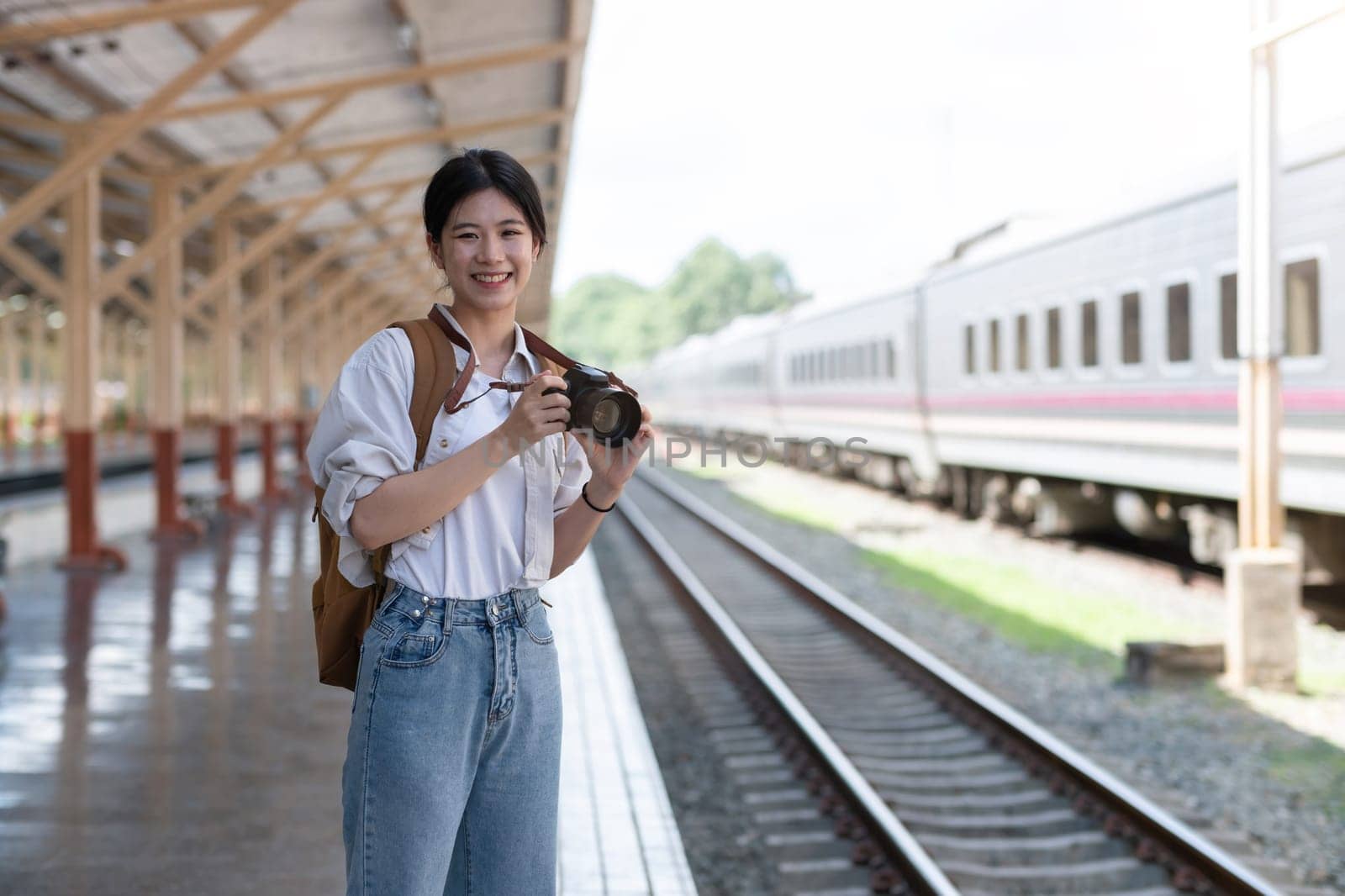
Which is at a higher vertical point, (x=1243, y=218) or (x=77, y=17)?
(x=77, y=17)

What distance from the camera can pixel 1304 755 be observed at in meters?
6.37

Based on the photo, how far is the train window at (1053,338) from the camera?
42.9 feet

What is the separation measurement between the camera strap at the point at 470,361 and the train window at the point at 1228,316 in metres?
8.68

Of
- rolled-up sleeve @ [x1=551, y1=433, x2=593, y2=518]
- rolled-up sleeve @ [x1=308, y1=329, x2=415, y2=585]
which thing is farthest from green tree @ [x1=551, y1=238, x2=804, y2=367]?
rolled-up sleeve @ [x1=308, y1=329, x2=415, y2=585]

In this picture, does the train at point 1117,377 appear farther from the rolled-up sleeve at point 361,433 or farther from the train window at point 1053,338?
the rolled-up sleeve at point 361,433

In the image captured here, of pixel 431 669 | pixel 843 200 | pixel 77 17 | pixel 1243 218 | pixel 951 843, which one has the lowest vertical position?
pixel 951 843

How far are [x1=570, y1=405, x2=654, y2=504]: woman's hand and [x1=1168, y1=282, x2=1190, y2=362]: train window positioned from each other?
9215 millimetres

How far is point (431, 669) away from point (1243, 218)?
7.25 meters

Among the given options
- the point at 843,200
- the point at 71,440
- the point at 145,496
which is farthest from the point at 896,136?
the point at 71,440

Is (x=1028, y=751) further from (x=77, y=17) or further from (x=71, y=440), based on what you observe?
(x=71, y=440)

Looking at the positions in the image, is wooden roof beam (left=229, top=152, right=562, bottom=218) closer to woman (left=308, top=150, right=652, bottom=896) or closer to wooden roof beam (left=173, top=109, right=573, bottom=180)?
wooden roof beam (left=173, top=109, right=573, bottom=180)

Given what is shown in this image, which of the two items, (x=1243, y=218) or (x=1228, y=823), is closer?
(x=1228, y=823)

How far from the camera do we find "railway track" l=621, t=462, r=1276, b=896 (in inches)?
189

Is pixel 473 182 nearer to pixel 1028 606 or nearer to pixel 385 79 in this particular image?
pixel 385 79
